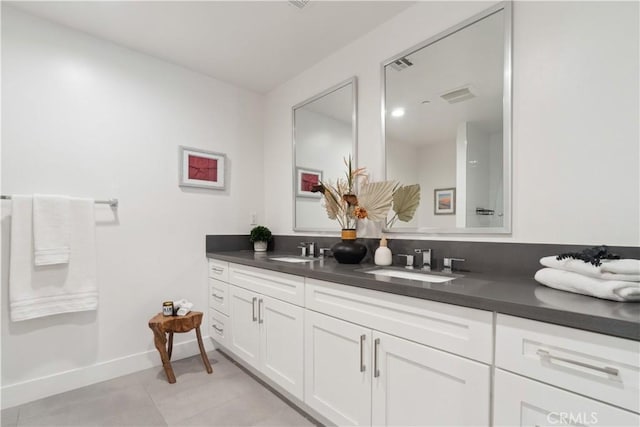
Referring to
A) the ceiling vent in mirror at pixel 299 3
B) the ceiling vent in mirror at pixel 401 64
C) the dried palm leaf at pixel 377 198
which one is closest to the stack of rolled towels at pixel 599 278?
the dried palm leaf at pixel 377 198

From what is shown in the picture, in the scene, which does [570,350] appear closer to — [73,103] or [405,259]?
[405,259]

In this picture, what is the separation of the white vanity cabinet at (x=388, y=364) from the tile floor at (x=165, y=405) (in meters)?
0.37

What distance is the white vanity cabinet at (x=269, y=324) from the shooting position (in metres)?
1.64

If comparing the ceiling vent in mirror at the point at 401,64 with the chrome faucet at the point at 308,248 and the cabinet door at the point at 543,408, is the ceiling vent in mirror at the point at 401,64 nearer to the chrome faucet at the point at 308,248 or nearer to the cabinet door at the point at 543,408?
the chrome faucet at the point at 308,248

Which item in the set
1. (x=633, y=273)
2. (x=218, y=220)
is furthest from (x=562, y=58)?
(x=218, y=220)

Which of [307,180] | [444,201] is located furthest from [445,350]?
[307,180]

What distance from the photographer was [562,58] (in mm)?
1244

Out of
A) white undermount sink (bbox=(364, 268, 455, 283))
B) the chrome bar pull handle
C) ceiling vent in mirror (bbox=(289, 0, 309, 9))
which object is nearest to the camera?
the chrome bar pull handle

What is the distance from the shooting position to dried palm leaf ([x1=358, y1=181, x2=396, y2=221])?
71.6 inches

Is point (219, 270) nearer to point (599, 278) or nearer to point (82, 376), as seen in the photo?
point (82, 376)

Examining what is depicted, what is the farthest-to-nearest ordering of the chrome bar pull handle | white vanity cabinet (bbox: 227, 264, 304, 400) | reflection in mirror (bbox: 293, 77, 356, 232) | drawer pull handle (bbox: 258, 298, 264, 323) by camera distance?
reflection in mirror (bbox: 293, 77, 356, 232), drawer pull handle (bbox: 258, 298, 264, 323), white vanity cabinet (bbox: 227, 264, 304, 400), the chrome bar pull handle

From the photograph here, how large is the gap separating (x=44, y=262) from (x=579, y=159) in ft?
9.29

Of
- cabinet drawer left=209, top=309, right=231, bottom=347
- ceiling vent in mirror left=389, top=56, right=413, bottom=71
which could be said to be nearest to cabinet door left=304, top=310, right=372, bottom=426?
cabinet drawer left=209, top=309, right=231, bottom=347

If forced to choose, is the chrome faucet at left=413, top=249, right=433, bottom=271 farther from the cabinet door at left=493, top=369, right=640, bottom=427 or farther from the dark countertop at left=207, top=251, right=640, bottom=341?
the cabinet door at left=493, top=369, right=640, bottom=427
